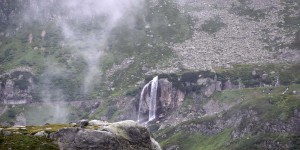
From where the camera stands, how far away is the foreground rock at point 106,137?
209 feet

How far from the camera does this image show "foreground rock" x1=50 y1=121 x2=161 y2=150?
209 ft

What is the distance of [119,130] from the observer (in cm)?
6750

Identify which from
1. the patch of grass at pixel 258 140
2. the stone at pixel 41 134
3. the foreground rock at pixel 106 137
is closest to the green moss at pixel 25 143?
the stone at pixel 41 134

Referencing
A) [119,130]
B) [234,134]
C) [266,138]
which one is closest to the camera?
[119,130]

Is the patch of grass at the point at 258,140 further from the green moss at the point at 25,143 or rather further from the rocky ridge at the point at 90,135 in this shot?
the green moss at the point at 25,143

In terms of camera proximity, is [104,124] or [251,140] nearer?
[104,124]

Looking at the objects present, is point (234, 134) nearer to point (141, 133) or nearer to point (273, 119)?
point (273, 119)

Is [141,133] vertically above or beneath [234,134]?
above

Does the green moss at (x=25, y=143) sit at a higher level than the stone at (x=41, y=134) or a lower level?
lower

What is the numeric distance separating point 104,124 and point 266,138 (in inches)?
5010

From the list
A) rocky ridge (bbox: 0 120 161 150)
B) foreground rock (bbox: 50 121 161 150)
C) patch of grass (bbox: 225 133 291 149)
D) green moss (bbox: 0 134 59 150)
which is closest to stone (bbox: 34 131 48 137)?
rocky ridge (bbox: 0 120 161 150)

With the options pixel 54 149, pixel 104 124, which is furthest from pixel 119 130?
pixel 54 149

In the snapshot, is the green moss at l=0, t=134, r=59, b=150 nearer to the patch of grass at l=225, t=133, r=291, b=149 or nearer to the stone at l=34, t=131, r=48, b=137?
the stone at l=34, t=131, r=48, b=137

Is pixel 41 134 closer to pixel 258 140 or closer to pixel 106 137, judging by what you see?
pixel 106 137
